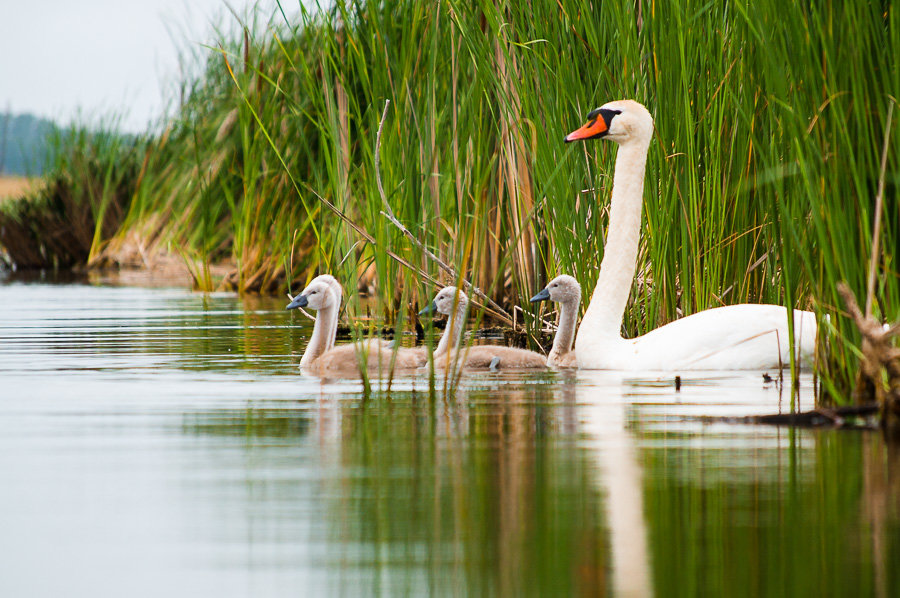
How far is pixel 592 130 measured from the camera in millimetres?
7043

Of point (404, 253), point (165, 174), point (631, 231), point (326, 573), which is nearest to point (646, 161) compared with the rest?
point (631, 231)

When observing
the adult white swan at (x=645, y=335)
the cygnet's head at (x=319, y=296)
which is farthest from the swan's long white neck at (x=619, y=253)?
the cygnet's head at (x=319, y=296)

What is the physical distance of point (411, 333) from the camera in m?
9.93

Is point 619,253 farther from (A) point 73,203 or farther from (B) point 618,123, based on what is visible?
(A) point 73,203

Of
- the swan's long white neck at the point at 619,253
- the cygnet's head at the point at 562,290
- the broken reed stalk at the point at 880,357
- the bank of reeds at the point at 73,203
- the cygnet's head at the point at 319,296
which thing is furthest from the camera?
the bank of reeds at the point at 73,203

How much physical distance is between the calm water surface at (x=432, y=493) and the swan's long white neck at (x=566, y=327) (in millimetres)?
1217

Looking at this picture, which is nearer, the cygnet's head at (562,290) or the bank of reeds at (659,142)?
the bank of reeds at (659,142)

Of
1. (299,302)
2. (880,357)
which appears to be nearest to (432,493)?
(880,357)

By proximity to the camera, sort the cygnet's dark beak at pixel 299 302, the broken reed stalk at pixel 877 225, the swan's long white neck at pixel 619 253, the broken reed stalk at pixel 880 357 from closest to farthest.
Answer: the broken reed stalk at pixel 877 225 < the broken reed stalk at pixel 880 357 < the swan's long white neck at pixel 619 253 < the cygnet's dark beak at pixel 299 302

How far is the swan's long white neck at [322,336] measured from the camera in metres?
7.75

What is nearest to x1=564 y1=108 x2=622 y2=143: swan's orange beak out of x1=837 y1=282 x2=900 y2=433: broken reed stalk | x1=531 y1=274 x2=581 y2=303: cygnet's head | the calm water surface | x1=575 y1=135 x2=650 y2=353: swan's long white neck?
x1=575 y1=135 x2=650 y2=353: swan's long white neck

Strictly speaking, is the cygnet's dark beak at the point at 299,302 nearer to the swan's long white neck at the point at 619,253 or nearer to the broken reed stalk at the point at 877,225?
the swan's long white neck at the point at 619,253

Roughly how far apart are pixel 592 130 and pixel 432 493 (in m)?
3.62

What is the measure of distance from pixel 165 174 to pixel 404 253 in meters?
11.7
